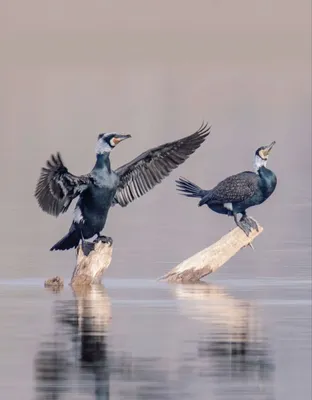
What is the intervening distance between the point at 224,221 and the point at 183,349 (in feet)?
35.2

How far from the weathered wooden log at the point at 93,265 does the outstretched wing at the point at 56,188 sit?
0.53 metres

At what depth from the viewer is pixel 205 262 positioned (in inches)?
799

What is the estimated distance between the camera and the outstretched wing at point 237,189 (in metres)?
21.4

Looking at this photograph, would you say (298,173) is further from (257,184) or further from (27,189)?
(257,184)

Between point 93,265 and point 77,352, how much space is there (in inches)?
156


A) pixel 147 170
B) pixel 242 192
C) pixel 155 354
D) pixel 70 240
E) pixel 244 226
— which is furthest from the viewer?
pixel 242 192

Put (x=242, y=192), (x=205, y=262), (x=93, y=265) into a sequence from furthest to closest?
1. (x=242, y=192)
2. (x=205, y=262)
3. (x=93, y=265)

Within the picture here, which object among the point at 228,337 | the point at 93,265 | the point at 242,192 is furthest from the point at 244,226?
the point at 228,337

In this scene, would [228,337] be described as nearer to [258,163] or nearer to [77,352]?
[77,352]

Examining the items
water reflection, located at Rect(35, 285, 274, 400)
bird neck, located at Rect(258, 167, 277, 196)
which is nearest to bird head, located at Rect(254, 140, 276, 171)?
bird neck, located at Rect(258, 167, 277, 196)

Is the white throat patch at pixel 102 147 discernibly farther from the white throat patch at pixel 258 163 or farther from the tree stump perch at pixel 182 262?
the white throat patch at pixel 258 163

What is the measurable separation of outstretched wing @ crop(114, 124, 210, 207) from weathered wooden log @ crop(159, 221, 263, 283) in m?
0.77

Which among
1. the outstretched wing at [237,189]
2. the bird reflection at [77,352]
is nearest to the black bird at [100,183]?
the outstretched wing at [237,189]

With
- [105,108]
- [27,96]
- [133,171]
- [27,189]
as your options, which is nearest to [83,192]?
[133,171]
